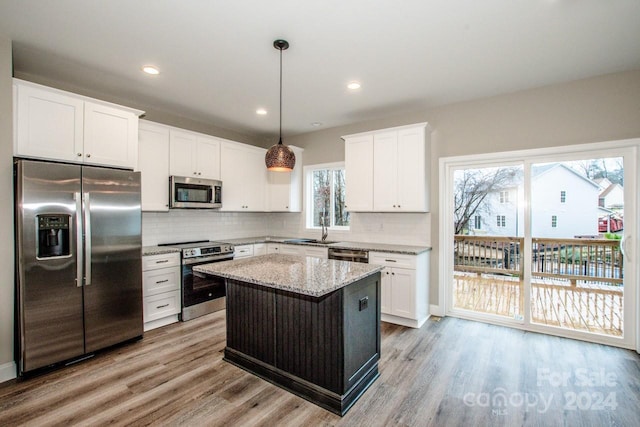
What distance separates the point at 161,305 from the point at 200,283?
1.66ft

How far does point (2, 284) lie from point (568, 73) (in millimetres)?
5406

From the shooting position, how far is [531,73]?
10.2ft

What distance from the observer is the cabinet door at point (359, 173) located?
14.0 ft

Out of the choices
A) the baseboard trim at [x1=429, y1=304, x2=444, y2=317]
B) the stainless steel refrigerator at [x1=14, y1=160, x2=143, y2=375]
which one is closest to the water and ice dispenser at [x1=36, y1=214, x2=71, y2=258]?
the stainless steel refrigerator at [x1=14, y1=160, x2=143, y2=375]

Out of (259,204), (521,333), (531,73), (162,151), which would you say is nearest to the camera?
(531,73)

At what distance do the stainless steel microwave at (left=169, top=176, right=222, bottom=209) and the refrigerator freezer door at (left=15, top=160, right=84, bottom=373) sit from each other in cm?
127

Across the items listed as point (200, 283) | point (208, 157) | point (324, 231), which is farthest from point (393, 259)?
point (208, 157)

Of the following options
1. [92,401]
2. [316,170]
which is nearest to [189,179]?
[316,170]

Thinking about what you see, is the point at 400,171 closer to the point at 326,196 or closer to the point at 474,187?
the point at 474,187

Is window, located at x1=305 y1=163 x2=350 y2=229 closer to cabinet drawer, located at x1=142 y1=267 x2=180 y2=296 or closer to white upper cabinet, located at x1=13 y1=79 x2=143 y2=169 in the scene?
cabinet drawer, located at x1=142 y1=267 x2=180 y2=296

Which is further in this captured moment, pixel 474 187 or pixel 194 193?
pixel 194 193

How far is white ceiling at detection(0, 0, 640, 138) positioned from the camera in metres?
2.16

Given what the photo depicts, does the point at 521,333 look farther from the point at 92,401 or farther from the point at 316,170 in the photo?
the point at 92,401

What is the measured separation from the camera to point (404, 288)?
3.74 meters
